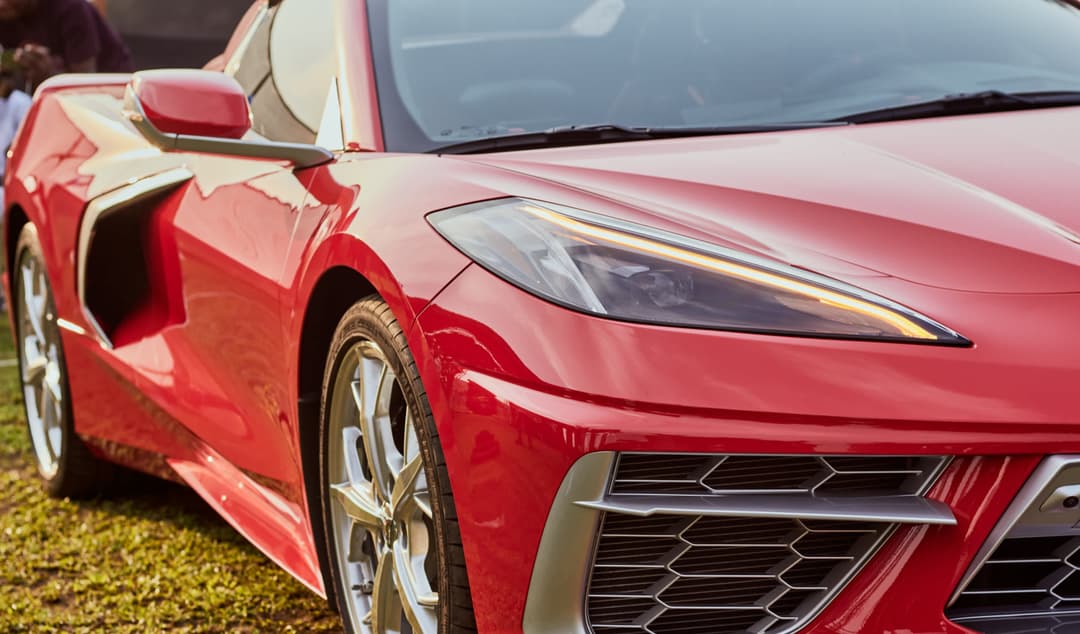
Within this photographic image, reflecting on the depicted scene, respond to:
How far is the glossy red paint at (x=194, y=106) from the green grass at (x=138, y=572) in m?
1.02

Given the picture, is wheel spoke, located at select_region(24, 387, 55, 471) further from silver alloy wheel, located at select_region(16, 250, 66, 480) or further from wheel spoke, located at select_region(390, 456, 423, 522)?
wheel spoke, located at select_region(390, 456, 423, 522)

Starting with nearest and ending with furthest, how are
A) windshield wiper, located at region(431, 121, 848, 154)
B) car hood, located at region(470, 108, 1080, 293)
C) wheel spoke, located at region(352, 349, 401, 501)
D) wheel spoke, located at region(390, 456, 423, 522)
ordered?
car hood, located at region(470, 108, 1080, 293) → wheel spoke, located at region(390, 456, 423, 522) → wheel spoke, located at region(352, 349, 401, 501) → windshield wiper, located at region(431, 121, 848, 154)

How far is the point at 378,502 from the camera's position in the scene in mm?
2309

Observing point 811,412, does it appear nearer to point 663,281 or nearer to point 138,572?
point 663,281

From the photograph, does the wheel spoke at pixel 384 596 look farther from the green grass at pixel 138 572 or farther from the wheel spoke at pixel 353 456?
the green grass at pixel 138 572

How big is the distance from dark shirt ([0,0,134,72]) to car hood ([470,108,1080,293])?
6219mm

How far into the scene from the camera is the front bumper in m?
1.58

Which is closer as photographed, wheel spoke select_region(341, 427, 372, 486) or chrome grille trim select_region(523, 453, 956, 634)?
chrome grille trim select_region(523, 453, 956, 634)

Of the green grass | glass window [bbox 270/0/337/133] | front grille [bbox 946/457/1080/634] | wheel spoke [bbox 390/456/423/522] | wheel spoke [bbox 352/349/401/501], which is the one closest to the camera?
front grille [bbox 946/457/1080/634]

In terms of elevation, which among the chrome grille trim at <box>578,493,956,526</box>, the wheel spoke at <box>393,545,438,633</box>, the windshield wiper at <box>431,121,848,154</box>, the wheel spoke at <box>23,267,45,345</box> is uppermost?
the windshield wiper at <box>431,121,848,154</box>

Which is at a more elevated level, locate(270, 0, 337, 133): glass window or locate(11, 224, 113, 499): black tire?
locate(270, 0, 337, 133): glass window

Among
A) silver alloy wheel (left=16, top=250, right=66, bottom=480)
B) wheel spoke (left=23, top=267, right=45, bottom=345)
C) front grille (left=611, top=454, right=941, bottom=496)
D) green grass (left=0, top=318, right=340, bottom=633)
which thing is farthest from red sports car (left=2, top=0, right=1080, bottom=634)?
wheel spoke (left=23, top=267, right=45, bottom=345)

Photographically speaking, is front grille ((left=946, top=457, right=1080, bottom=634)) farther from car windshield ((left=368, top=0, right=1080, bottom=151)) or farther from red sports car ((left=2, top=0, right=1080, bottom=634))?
car windshield ((left=368, top=0, right=1080, bottom=151))

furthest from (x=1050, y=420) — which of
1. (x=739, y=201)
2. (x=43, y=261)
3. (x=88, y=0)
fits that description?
(x=88, y=0)
